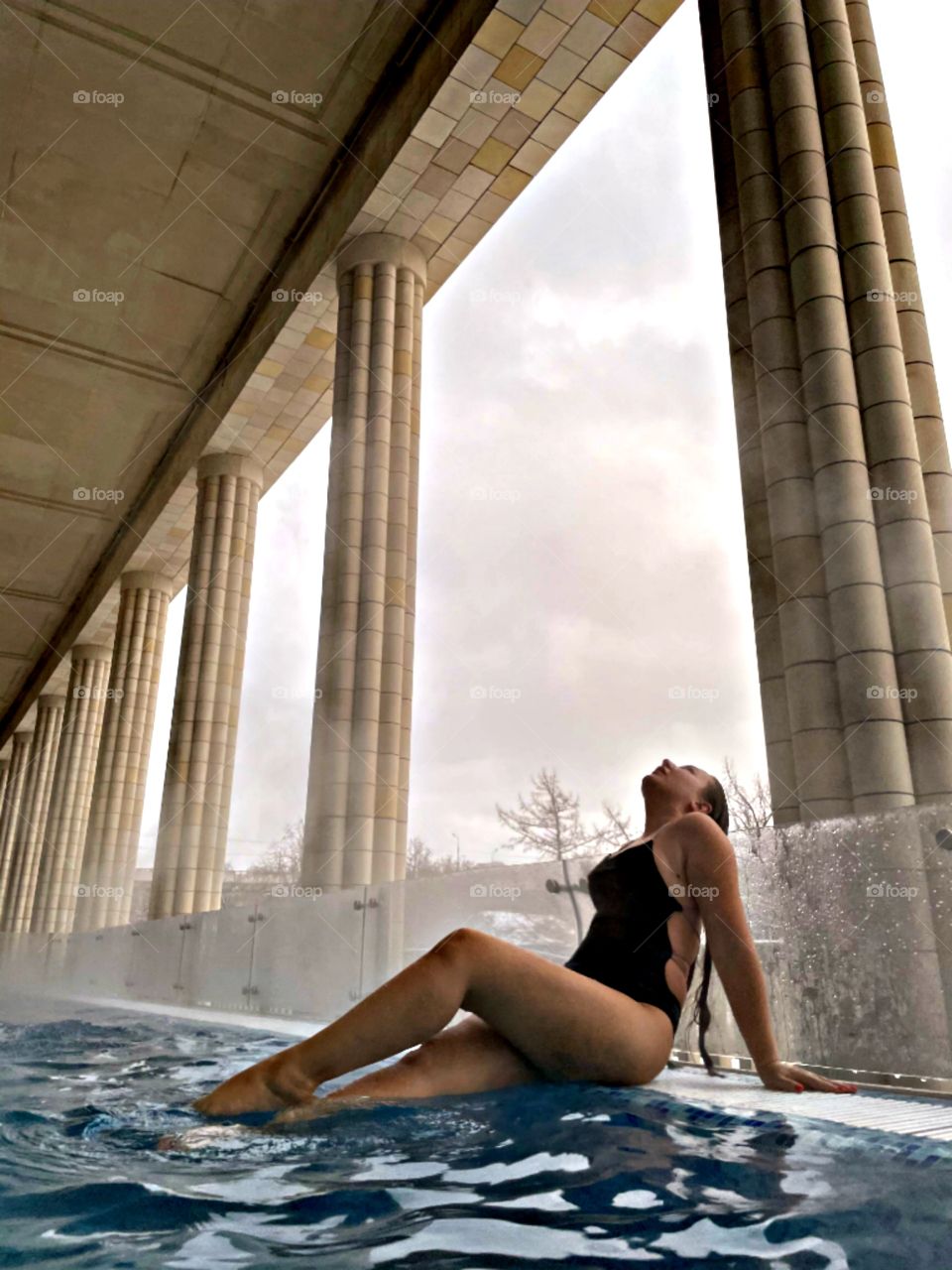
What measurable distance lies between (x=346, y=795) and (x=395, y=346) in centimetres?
537

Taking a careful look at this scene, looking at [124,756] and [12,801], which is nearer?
[124,756]

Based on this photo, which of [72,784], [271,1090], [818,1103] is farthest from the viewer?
[72,784]

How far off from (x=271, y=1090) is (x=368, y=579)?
8629 mm

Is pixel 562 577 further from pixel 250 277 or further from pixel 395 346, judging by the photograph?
pixel 250 277

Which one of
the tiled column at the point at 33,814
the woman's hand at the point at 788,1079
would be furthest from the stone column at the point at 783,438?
the tiled column at the point at 33,814

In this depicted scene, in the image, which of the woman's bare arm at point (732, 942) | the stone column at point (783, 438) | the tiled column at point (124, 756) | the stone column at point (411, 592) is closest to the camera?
the woman's bare arm at point (732, 942)

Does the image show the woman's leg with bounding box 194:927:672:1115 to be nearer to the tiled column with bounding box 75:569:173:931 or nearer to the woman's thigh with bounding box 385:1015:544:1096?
the woman's thigh with bounding box 385:1015:544:1096

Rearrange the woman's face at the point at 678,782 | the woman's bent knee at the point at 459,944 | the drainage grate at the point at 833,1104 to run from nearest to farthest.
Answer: the drainage grate at the point at 833,1104
the woman's bent knee at the point at 459,944
the woman's face at the point at 678,782

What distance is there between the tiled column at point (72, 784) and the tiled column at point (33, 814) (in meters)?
3.09

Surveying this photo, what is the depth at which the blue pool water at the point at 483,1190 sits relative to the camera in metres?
1.53

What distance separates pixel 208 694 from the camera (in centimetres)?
1513

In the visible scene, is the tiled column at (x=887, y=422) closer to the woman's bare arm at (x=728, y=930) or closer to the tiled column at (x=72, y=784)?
the woman's bare arm at (x=728, y=930)

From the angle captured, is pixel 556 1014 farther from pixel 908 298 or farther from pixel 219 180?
pixel 219 180

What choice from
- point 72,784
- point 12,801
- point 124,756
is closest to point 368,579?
point 124,756
